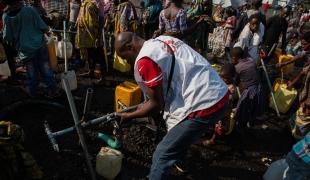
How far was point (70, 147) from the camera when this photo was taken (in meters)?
4.35

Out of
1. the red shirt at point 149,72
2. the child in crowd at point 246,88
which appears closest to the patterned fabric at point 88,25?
the child in crowd at point 246,88

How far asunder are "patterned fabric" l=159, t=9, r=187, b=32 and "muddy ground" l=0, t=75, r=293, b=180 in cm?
201

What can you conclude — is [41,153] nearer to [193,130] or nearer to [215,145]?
[193,130]

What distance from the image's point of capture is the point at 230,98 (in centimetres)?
455

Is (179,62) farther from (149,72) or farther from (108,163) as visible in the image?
(108,163)

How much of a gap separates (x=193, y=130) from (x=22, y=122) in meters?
2.94

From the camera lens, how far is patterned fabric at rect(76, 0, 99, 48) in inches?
244

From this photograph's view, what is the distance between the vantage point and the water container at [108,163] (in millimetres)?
3742

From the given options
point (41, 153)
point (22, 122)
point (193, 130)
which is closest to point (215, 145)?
point (193, 130)

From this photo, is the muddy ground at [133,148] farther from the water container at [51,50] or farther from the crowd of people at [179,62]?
the water container at [51,50]

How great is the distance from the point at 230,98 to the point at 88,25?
3.31 meters

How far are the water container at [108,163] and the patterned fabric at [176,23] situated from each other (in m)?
3.29

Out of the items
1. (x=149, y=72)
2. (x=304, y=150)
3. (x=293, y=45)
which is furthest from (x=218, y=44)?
(x=149, y=72)

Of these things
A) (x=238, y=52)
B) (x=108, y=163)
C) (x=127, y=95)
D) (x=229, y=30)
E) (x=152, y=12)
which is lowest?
(x=108, y=163)
